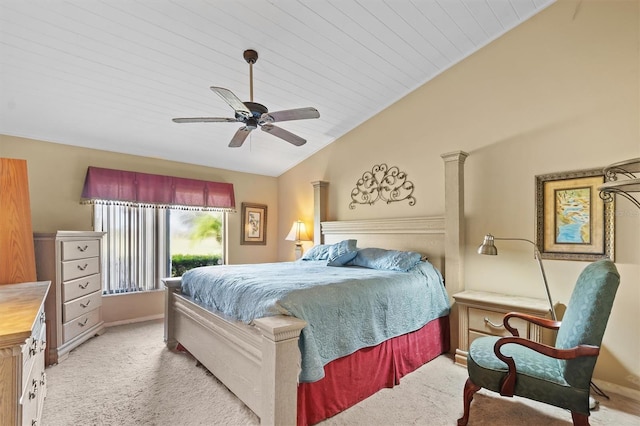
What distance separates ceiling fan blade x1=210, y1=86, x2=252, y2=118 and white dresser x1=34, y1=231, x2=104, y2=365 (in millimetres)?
2305

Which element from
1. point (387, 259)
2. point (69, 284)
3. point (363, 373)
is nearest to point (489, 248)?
point (387, 259)

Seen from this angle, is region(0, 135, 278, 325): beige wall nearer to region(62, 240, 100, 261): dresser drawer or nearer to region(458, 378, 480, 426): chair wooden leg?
region(62, 240, 100, 261): dresser drawer

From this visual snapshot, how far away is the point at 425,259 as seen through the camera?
11.5 feet

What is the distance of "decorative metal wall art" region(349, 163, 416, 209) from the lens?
13.1 ft

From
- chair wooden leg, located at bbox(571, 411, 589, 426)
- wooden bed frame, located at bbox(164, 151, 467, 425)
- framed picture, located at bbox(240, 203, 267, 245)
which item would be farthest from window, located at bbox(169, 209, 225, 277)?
chair wooden leg, located at bbox(571, 411, 589, 426)

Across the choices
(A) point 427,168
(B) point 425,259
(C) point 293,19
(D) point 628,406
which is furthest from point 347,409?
(C) point 293,19

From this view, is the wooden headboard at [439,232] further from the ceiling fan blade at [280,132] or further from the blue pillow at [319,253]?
the ceiling fan blade at [280,132]

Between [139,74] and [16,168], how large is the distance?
4.15ft

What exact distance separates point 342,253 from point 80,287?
290 cm

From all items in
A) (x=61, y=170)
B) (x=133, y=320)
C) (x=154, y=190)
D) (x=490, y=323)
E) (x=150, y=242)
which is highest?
(x=61, y=170)

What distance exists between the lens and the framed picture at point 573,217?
2.61 meters

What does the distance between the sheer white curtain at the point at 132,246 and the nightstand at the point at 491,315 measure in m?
3.98

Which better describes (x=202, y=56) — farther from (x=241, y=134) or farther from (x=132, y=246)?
(x=132, y=246)

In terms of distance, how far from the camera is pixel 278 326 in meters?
1.76
